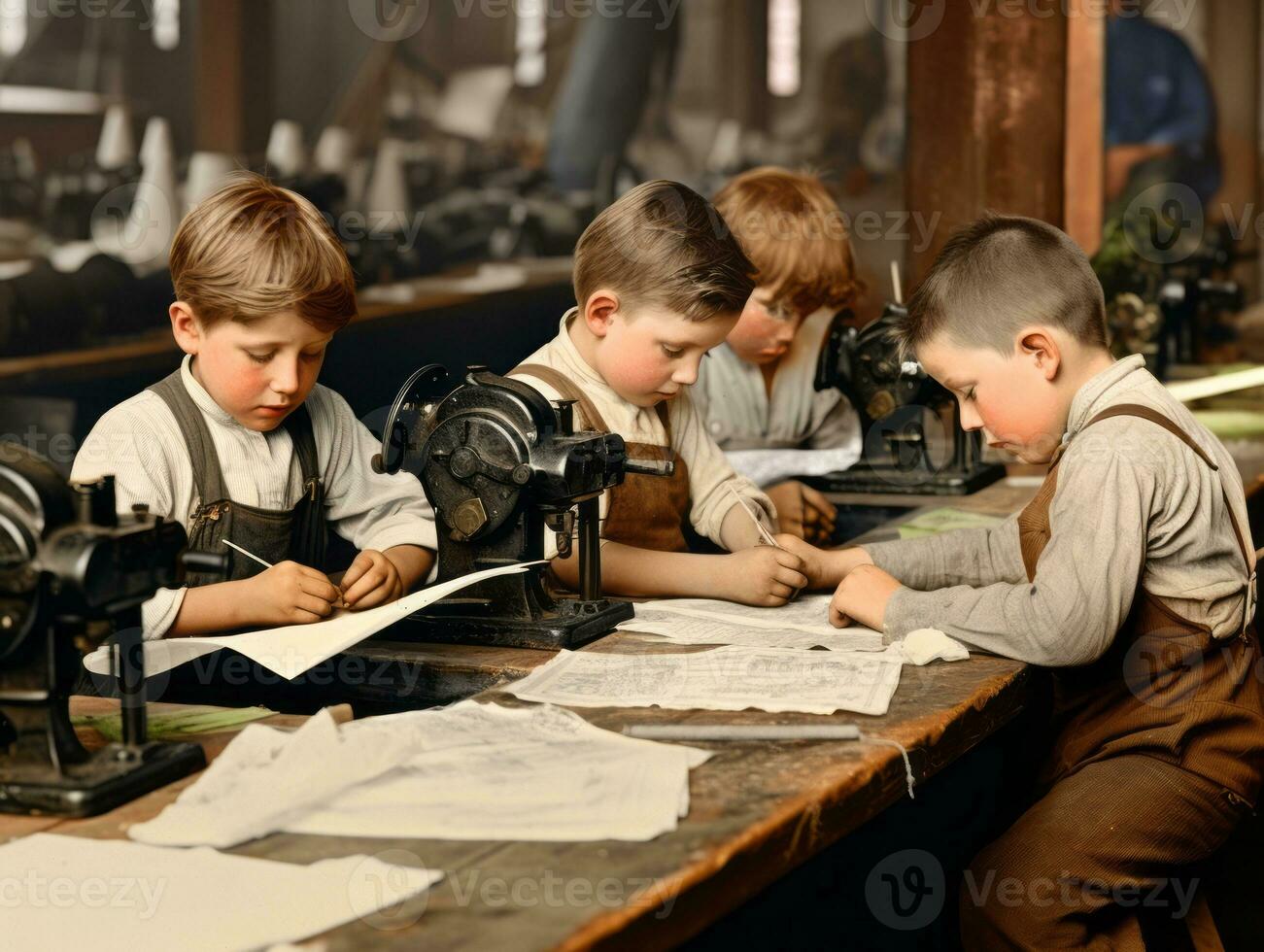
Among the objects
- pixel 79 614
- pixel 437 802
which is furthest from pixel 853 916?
pixel 79 614

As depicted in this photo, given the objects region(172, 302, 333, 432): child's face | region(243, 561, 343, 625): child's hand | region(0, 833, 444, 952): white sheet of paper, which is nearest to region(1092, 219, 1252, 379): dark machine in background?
region(172, 302, 333, 432): child's face

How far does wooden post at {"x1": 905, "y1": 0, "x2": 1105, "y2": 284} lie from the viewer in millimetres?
4707

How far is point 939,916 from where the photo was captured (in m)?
2.54

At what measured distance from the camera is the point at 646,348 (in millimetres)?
2492

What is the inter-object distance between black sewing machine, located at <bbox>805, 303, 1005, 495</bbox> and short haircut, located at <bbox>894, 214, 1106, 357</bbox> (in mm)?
1263

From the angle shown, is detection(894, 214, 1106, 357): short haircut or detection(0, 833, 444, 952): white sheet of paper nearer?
detection(0, 833, 444, 952): white sheet of paper

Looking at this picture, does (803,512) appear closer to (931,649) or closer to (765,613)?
(765,613)

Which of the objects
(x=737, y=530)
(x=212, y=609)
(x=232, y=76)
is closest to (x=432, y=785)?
(x=212, y=609)

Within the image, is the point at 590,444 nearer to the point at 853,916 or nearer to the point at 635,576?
the point at 635,576

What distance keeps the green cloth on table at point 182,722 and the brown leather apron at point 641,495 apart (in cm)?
87

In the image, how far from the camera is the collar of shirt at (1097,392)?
2.10 meters

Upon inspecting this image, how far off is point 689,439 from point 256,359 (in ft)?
2.86

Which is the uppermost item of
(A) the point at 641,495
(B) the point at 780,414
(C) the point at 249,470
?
(C) the point at 249,470

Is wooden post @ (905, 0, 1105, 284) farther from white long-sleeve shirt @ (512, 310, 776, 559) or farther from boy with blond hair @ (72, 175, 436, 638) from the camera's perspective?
boy with blond hair @ (72, 175, 436, 638)
